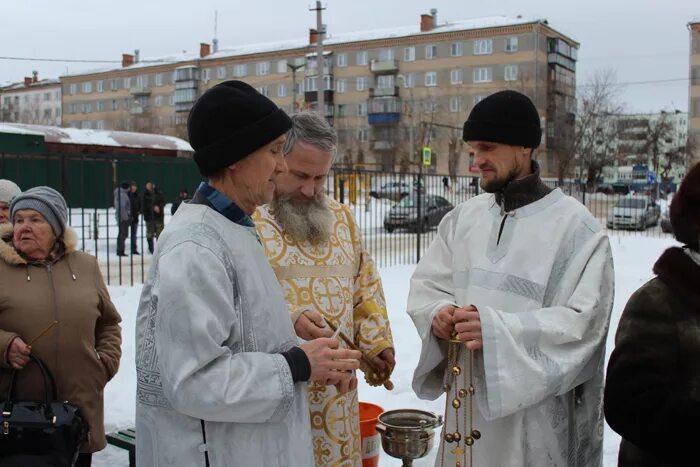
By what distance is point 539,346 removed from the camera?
237 centimetres

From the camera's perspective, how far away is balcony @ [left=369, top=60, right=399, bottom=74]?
6019cm

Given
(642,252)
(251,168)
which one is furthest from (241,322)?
(642,252)

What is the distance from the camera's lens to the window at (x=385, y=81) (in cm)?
6125

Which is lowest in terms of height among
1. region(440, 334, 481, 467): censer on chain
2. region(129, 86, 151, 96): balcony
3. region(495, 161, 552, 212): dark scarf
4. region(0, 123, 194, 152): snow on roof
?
region(440, 334, 481, 467): censer on chain

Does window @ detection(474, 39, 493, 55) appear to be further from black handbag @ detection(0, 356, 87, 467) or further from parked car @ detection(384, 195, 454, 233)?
black handbag @ detection(0, 356, 87, 467)

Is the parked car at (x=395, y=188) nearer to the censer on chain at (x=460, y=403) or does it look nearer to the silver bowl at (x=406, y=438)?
the silver bowl at (x=406, y=438)

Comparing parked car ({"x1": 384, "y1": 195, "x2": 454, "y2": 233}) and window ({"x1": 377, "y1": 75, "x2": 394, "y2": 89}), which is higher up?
Result: window ({"x1": 377, "y1": 75, "x2": 394, "y2": 89})

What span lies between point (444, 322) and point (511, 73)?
183 feet

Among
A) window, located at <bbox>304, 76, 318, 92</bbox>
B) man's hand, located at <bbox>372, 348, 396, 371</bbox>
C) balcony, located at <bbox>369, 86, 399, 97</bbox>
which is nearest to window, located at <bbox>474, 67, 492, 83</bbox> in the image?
balcony, located at <bbox>369, 86, 399, 97</bbox>

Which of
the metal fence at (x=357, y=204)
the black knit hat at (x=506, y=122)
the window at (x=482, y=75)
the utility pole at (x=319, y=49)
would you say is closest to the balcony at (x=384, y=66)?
the window at (x=482, y=75)

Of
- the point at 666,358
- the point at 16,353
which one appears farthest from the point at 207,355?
the point at 16,353

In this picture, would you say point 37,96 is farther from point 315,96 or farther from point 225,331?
point 225,331

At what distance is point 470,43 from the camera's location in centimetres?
5781

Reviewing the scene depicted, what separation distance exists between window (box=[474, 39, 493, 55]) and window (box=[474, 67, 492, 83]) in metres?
1.29
